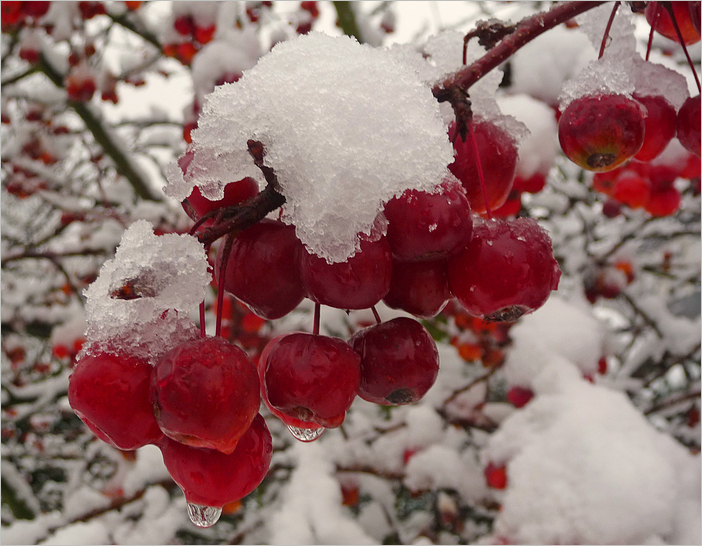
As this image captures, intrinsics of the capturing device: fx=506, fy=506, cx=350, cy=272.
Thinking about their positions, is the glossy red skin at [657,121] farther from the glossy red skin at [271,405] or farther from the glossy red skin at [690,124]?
the glossy red skin at [271,405]

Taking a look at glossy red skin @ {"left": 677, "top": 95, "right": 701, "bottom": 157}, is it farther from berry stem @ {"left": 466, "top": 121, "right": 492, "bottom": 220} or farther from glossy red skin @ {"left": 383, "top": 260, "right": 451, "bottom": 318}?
glossy red skin @ {"left": 383, "top": 260, "right": 451, "bottom": 318}

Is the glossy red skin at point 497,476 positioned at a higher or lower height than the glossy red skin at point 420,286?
lower

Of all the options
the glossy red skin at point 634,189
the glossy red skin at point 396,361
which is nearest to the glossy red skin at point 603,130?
the glossy red skin at point 396,361

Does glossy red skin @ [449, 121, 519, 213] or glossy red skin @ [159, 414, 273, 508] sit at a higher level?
glossy red skin @ [449, 121, 519, 213]

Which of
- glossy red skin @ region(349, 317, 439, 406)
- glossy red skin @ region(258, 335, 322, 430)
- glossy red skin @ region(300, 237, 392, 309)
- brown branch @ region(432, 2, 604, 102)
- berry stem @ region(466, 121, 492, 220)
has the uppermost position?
brown branch @ region(432, 2, 604, 102)

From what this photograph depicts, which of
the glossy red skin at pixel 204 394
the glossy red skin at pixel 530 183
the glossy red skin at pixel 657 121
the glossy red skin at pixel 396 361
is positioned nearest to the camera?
the glossy red skin at pixel 204 394

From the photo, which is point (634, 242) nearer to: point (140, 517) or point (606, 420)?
point (606, 420)

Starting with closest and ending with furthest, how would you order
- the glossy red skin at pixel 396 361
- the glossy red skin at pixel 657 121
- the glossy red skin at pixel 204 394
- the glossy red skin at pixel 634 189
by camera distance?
the glossy red skin at pixel 204 394 < the glossy red skin at pixel 396 361 < the glossy red skin at pixel 657 121 < the glossy red skin at pixel 634 189

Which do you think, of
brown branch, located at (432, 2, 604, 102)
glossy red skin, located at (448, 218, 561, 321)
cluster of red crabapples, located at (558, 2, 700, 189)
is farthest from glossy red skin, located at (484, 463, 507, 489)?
brown branch, located at (432, 2, 604, 102)
